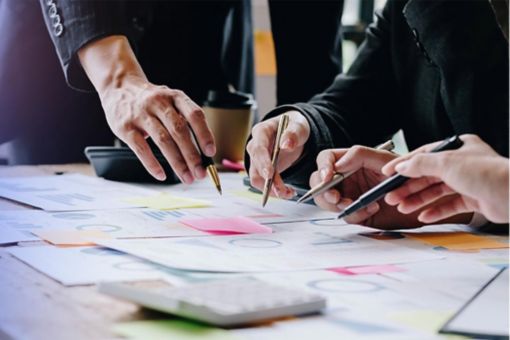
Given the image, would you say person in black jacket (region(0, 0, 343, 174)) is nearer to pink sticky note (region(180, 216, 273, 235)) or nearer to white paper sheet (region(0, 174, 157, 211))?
white paper sheet (region(0, 174, 157, 211))

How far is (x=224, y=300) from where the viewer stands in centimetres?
59

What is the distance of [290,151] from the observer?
1.19 m

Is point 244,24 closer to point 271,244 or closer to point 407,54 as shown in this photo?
point 407,54

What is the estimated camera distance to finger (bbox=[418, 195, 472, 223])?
847 millimetres

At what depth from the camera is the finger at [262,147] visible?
110 cm

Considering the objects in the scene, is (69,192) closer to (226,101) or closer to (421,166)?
(226,101)

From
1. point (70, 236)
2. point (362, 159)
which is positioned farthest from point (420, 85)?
point (70, 236)

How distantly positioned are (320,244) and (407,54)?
2.06ft

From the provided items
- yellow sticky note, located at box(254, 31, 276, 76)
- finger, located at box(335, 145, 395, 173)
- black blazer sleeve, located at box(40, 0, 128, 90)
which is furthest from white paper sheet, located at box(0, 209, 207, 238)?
yellow sticky note, located at box(254, 31, 276, 76)

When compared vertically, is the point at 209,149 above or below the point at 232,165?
above

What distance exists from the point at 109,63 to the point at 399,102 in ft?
1.86

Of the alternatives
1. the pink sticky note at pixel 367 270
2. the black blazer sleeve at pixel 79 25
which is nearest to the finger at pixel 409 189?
the pink sticky note at pixel 367 270

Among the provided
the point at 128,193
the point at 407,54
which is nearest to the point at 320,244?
the point at 128,193

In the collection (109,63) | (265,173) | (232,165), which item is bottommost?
(232,165)
